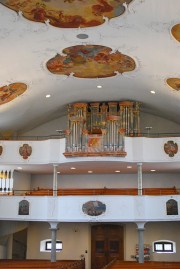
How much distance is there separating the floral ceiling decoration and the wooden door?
1097cm

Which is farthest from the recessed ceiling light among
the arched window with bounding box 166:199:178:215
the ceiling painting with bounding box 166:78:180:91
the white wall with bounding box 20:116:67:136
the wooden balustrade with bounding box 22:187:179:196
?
the wooden balustrade with bounding box 22:187:179:196

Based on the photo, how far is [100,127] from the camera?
22.9m

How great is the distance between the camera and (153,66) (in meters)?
17.1

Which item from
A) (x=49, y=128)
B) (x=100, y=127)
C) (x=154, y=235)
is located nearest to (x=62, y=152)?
(x=100, y=127)

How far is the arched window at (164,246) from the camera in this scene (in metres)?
24.7

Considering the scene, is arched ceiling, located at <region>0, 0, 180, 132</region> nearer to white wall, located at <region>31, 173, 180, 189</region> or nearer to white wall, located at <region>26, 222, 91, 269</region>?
white wall, located at <region>31, 173, 180, 189</region>

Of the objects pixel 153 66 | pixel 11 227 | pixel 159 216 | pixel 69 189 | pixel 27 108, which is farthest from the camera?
pixel 69 189

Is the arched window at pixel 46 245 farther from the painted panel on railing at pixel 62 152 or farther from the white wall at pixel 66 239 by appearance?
the painted panel on railing at pixel 62 152

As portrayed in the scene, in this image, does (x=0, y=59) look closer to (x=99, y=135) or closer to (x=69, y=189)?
(x=99, y=135)

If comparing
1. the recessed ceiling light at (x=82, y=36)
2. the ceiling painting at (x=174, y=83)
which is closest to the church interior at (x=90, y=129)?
the recessed ceiling light at (x=82, y=36)

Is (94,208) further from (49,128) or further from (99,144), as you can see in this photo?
(49,128)

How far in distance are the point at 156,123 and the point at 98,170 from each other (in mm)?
5000

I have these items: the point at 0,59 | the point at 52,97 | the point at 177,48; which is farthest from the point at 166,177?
the point at 0,59

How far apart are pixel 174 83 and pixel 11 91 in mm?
8039
